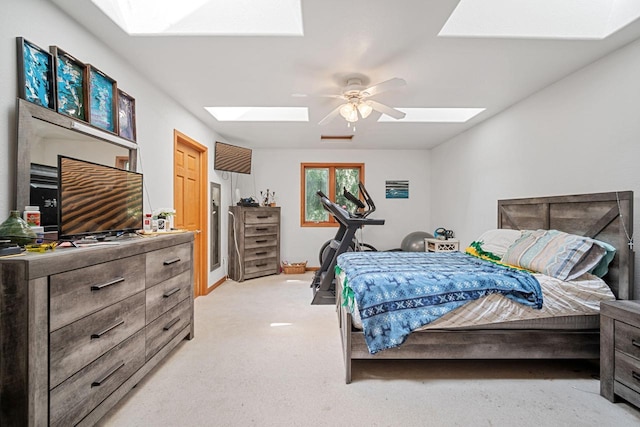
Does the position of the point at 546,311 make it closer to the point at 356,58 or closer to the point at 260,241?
the point at 356,58

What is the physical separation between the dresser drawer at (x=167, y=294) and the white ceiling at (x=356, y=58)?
5.66 ft

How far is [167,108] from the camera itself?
303 cm

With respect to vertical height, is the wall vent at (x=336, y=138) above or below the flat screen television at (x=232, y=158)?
above

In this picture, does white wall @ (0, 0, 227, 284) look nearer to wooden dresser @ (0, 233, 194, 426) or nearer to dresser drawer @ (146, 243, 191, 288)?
wooden dresser @ (0, 233, 194, 426)

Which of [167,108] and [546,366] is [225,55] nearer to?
[167,108]

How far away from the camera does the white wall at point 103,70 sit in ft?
4.67

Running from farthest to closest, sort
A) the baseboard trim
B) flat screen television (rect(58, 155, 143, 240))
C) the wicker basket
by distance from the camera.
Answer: the wicker basket < the baseboard trim < flat screen television (rect(58, 155, 143, 240))

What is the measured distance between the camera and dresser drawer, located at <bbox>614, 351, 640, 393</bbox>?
5.30 ft

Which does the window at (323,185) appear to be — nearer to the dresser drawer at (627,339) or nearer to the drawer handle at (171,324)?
the drawer handle at (171,324)

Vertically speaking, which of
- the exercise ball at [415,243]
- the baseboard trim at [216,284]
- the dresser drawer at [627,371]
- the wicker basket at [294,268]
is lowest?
the baseboard trim at [216,284]

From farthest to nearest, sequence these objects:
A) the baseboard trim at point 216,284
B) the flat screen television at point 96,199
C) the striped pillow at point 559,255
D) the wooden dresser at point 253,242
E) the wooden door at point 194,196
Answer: the wooden dresser at point 253,242
the baseboard trim at point 216,284
the wooden door at point 194,196
the striped pillow at point 559,255
the flat screen television at point 96,199

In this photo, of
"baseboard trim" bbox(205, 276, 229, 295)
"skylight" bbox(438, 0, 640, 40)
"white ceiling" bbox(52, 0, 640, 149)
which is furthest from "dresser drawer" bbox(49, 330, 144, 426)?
"skylight" bbox(438, 0, 640, 40)

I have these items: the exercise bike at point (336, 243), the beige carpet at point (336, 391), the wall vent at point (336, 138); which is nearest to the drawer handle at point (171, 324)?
the beige carpet at point (336, 391)

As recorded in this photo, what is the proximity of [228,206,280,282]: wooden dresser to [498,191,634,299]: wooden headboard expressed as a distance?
3.61 m
